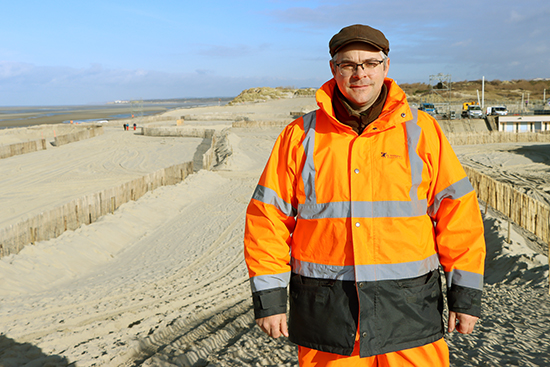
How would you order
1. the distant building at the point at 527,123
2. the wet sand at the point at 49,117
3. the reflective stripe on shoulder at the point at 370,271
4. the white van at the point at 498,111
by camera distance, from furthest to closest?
the wet sand at the point at 49,117, the white van at the point at 498,111, the distant building at the point at 527,123, the reflective stripe on shoulder at the point at 370,271

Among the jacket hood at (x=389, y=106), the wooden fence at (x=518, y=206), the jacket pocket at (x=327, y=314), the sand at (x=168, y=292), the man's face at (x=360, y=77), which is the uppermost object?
the man's face at (x=360, y=77)

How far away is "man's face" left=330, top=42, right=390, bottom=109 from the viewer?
6.85 feet

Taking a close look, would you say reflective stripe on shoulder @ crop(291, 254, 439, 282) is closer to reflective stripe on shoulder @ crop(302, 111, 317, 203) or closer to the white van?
reflective stripe on shoulder @ crop(302, 111, 317, 203)

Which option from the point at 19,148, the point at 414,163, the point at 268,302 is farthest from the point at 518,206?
the point at 19,148

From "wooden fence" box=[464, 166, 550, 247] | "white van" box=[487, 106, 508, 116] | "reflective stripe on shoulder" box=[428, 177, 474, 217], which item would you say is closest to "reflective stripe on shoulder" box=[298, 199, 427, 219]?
"reflective stripe on shoulder" box=[428, 177, 474, 217]

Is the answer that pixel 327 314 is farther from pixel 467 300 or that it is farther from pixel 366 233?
pixel 467 300

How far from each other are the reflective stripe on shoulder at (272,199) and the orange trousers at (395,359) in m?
0.70

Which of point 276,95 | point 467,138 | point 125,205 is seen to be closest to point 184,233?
point 125,205

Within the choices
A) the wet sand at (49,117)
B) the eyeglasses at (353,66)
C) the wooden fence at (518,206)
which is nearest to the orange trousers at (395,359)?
the eyeglasses at (353,66)

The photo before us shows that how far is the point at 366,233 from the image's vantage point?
1.99 meters

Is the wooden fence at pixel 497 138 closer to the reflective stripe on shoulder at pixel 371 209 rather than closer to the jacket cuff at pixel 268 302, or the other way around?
the reflective stripe on shoulder at pixel 371 209

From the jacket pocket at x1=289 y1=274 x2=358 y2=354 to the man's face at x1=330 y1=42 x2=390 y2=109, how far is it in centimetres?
92

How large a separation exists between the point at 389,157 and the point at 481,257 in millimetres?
637

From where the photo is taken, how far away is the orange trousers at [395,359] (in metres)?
1.98
